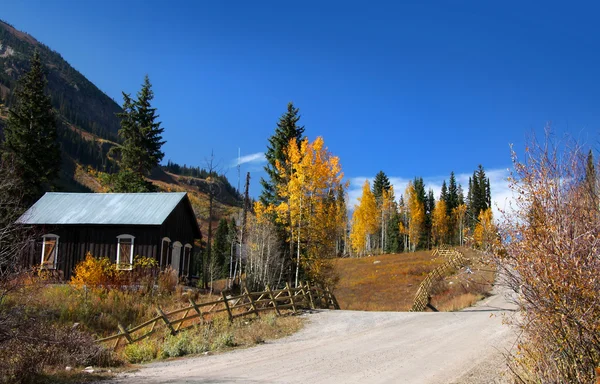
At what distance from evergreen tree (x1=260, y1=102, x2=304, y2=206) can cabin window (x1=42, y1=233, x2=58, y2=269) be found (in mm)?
13344

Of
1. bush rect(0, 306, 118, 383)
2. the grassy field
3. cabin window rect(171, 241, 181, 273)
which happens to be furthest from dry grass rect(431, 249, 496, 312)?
bush rect(0, 306, 118, 383)

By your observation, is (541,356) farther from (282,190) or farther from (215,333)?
(282,190)

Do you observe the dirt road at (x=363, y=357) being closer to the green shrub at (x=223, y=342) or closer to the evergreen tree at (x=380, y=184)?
the green shrub at (x=223, y=342)

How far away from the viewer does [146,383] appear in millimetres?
10203

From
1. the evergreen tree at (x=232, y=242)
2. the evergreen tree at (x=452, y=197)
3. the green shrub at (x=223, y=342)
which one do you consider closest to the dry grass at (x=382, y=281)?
the evergreen tree at (x=232, y=242)

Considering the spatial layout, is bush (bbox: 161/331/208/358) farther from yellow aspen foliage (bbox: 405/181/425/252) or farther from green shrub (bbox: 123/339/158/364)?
yellow aspen foliage (bbox: 405/181/425/252)

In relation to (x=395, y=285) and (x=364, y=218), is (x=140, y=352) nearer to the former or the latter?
(x=395, y=285)

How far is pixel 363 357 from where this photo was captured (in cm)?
1295

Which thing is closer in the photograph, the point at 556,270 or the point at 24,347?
the point at 556,270

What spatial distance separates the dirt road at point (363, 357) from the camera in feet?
35.2

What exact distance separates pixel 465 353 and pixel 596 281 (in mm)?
7856

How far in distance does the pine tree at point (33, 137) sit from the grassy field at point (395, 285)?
23.2 meters

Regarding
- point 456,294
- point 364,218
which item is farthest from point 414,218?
point 456,294

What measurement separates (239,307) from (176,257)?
13.1m
